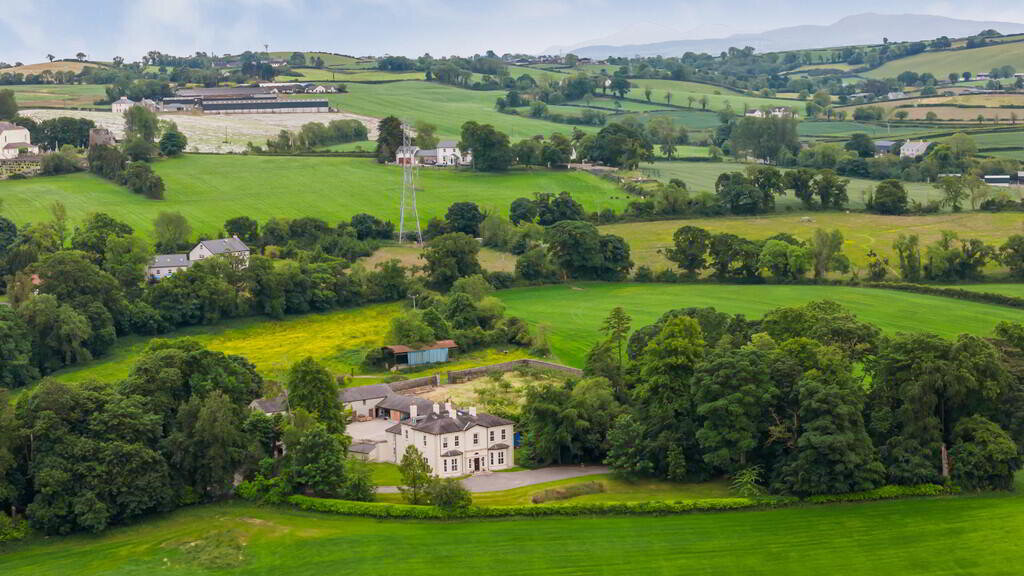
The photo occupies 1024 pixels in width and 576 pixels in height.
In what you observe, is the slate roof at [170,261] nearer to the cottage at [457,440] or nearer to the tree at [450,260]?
the tree at [450,260]

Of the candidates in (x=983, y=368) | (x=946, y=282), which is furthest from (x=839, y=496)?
(x=946, y=282)

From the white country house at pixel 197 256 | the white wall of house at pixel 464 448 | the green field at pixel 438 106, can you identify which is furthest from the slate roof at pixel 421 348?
the green field at pixel 438 106

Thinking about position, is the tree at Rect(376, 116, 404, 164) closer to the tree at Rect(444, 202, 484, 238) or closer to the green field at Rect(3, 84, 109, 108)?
the tree at Rect(444, 202, 484, 238)

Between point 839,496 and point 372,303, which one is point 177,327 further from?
point 839,496

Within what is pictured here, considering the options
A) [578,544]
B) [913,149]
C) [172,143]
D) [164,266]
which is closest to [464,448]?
[578,544]

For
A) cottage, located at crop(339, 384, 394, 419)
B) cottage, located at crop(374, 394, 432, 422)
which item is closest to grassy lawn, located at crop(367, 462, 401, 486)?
cottage, located at crop(374, 394, 432, 422)

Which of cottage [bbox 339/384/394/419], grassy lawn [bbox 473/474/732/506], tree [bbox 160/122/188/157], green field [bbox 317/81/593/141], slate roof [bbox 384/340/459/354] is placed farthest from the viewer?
green field [bbox 317/81/593/141]

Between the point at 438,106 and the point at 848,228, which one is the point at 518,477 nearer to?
the point at 848,228
